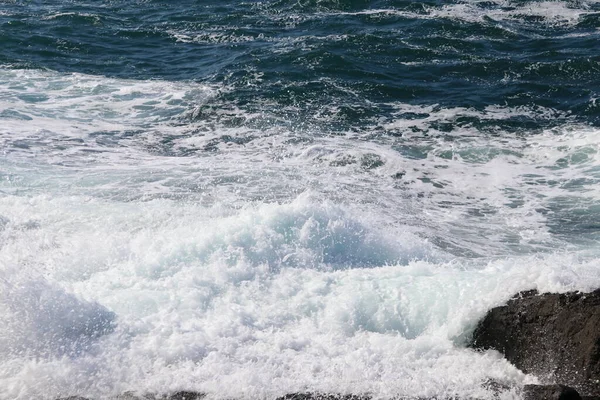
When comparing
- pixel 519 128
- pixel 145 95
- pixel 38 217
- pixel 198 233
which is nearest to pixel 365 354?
pixel 198 233

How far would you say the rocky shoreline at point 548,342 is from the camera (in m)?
5.80

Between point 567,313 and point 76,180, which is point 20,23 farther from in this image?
point 567,313

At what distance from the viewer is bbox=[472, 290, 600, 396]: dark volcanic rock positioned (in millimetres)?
5895

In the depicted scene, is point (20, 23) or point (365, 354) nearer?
point (365, 354)

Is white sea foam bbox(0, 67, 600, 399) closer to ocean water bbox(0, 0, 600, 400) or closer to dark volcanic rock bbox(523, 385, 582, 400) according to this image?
ocean water bbox(0, 0, 600, 400)

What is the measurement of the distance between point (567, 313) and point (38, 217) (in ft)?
21.2

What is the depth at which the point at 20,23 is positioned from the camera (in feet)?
66.8

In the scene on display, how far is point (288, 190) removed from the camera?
10977 mm

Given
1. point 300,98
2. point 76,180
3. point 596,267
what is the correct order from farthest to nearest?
1. point 300,98
2. point 76,180
3. point 596,267

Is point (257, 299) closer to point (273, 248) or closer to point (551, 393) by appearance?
point (273, 248)

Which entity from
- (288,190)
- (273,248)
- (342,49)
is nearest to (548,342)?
(273,248)

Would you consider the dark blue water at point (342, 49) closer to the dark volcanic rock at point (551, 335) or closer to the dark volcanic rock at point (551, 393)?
the dark volcanic rock at point (551, 335)

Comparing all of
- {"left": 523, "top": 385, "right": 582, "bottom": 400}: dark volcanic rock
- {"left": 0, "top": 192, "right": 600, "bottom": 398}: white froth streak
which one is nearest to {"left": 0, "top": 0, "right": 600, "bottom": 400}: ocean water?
{"left": 0, "top": 192, "right": 600, "bottom": 398}: white froth streak

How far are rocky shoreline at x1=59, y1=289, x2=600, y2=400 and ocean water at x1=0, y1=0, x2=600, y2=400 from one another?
14 cm
